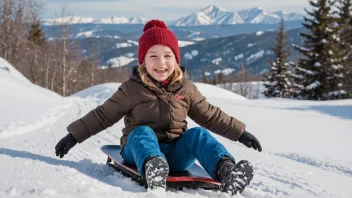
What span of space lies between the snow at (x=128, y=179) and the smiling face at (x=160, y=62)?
2.51 ft

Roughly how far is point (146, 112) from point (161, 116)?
109mm

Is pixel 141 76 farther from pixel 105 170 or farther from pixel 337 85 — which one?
pixel 337 85

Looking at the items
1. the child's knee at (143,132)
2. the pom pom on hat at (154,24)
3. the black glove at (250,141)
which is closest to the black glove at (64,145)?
the child's knee at (143,132)

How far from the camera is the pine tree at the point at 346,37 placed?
22.7 m

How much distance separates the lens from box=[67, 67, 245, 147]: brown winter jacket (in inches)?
108

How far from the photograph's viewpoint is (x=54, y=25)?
2480cm

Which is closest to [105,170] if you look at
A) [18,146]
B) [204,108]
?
[204,108]

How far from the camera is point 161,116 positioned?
8.96 feet

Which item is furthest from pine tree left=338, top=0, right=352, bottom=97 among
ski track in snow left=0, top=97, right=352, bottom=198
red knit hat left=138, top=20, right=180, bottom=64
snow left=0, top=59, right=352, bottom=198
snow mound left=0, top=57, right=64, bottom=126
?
red knit hat left=138, top=20, right=180, bottom=64

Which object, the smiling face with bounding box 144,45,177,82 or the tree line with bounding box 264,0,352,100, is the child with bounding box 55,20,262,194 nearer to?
the smiling face with bounding box 144,45,177,82

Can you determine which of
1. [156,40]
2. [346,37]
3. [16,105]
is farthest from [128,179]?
[346,37]

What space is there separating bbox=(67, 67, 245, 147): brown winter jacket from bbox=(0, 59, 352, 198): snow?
0.32 metres

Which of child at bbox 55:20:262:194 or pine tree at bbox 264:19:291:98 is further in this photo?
pine tree at bbox 264:19:291:98

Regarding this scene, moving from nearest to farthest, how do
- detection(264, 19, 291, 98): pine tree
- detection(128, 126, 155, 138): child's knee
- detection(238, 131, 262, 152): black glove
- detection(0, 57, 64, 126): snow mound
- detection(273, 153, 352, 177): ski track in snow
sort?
detection(128, 126, 155, 138): child's knee < detection(238, 131, 262, 152): black glove < detection(273, 153, 352, 177): ski track in snow < detection(0, 57, 64, 126): snow mound < detection(264, 19, 291, 98): pine tree
